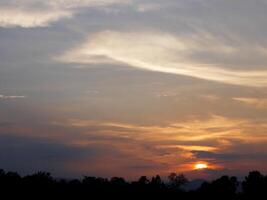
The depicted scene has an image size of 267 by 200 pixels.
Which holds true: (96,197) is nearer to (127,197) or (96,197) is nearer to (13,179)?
(127,197)

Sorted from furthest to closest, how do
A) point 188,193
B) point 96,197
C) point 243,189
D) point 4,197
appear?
point 243,189 → point 188,193 → point 96,197 → point 4,197

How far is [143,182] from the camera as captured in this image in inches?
3735

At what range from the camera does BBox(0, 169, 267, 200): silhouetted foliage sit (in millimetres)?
80312

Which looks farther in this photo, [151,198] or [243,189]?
[243,189]

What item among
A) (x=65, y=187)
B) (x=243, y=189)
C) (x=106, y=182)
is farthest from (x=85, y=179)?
(x=243, y=189)

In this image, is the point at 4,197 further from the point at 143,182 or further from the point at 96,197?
the point at 143,182

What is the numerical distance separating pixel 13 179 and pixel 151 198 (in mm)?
19183

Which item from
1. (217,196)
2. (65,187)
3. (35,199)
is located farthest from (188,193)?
(35,199)

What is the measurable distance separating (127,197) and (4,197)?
17452 mm

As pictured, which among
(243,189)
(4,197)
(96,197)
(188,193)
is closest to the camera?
(4,197)

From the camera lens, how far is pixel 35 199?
253ft

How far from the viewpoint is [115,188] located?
87.6m

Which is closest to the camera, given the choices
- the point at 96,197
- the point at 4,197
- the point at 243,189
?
the point at 4,197

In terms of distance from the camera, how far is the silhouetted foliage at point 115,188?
80.3m
